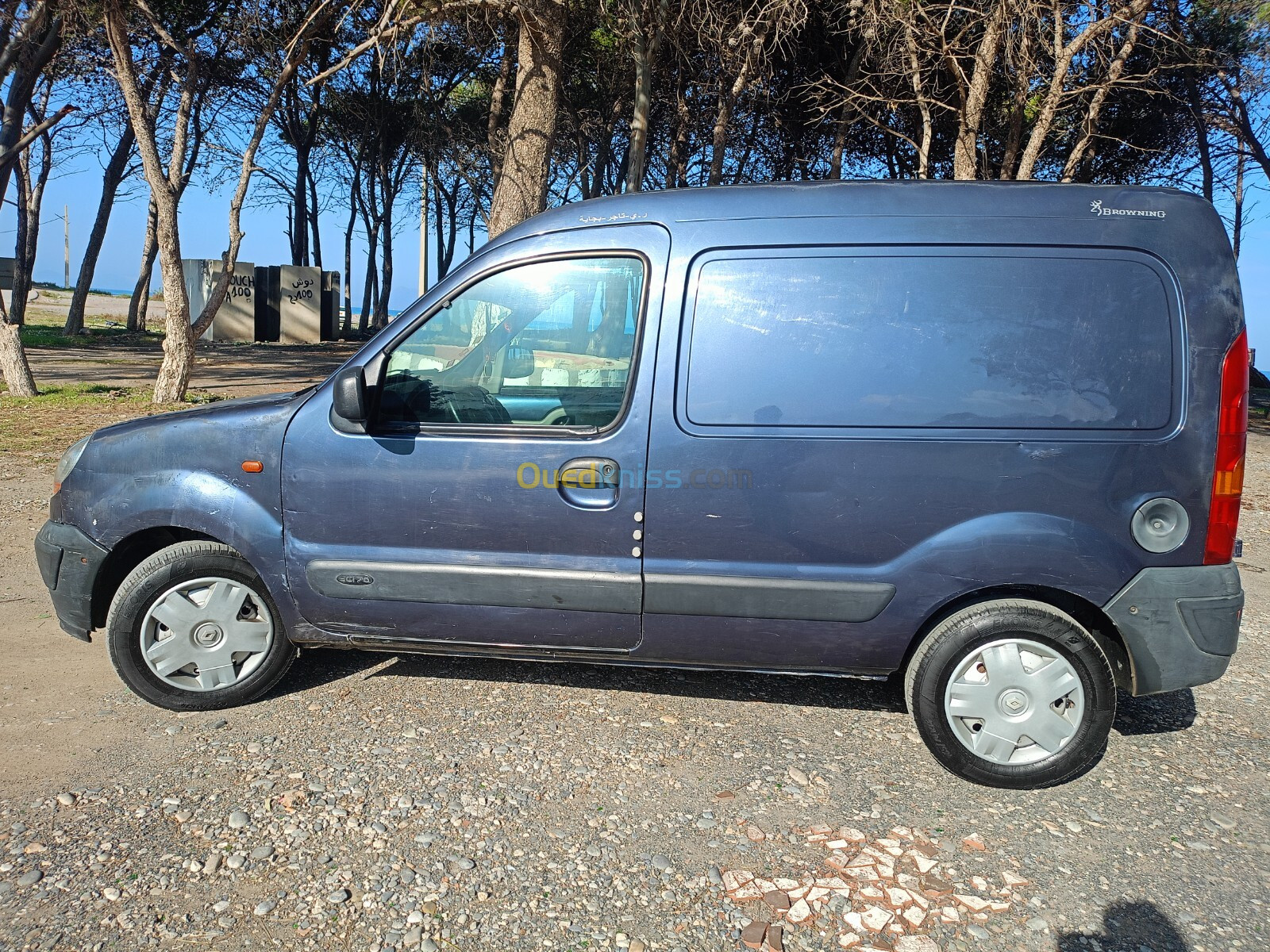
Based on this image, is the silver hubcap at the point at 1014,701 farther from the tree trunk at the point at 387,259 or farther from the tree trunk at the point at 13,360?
the tree trunk at the point at 387,259

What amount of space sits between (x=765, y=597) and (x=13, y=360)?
11961mm

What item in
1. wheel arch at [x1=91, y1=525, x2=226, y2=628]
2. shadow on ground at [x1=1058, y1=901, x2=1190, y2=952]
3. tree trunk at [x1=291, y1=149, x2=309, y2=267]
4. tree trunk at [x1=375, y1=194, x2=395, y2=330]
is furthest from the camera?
tree trunk at [x1=375, y1=194, x2=395, y2=330]

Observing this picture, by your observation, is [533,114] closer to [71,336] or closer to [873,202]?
[873,202]

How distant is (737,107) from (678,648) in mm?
16278

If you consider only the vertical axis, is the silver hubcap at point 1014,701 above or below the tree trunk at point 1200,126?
below

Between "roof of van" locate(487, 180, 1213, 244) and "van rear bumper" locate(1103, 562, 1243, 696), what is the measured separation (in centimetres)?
125

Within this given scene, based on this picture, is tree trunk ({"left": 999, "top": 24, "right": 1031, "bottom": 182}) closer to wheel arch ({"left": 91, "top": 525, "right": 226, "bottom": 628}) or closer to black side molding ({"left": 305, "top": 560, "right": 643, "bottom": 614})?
black side molding ({"left": 305, "top": 560, "right": 643, "bottom": 614})

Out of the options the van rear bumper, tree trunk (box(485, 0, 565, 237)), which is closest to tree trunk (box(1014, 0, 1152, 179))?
tree trunk (box(485, 0, 565, 237))

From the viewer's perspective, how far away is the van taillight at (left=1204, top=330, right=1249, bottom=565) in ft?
10.3

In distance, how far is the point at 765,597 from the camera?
337 cm

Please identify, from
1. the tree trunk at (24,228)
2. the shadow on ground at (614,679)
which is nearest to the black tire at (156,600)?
the shadow on ground at (614,679)

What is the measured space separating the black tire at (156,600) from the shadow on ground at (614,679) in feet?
0.81

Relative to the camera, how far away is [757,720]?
3857 millimetres

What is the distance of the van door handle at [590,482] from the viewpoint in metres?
3.38
